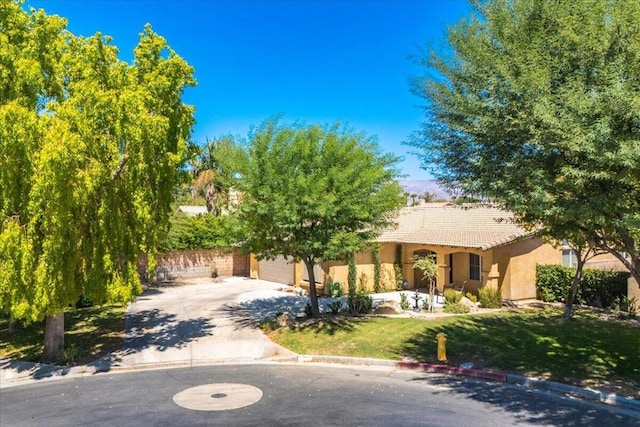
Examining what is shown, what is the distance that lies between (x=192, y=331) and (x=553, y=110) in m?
13.8

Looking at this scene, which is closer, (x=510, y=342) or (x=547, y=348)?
(x=547, y=348)

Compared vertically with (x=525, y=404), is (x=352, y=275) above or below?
above

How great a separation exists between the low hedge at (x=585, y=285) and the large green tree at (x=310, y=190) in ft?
30.9

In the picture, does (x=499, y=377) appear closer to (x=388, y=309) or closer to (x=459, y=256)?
(x=388, y=309)

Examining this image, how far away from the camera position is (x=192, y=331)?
1709cm

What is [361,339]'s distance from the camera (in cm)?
1503

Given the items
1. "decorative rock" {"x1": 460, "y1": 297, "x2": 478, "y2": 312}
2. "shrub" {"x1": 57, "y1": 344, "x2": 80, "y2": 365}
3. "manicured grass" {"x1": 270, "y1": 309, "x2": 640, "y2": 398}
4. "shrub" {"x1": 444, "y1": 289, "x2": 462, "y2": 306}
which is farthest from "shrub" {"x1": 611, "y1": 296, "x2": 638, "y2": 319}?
"shrub" {"x1": 57, "y1": 344, "x2": 80, "y2": 365}

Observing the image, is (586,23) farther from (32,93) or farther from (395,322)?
(32,93)

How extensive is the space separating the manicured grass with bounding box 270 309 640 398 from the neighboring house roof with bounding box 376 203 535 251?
160 inches

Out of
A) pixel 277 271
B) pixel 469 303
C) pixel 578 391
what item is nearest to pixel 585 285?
pixel 469 303

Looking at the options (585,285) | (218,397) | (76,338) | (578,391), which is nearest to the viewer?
(578,391)

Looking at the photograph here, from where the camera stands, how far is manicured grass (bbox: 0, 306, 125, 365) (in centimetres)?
1400

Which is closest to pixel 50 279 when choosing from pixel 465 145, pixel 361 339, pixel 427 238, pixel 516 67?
pixel 361 339

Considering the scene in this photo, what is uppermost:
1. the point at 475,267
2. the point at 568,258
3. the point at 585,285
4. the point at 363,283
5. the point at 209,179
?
the point at 209,179
